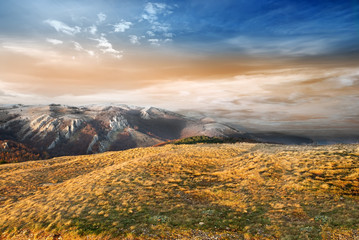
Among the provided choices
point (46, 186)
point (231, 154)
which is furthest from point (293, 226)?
point (46, 186)

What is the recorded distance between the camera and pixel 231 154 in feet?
144

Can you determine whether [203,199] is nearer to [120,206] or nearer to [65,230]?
[120,206]

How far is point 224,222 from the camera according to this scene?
16203mm

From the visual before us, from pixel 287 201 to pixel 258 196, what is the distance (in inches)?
112

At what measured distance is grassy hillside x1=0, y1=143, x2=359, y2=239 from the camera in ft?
49.0

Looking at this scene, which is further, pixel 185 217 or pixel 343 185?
pixel 343 185

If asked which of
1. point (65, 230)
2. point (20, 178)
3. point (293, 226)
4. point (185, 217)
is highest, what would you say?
point (293, 226)

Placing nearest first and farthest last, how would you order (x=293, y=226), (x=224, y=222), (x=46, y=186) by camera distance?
(x=293, y=226) < (x=224, y=222) < (x=46, y=186)

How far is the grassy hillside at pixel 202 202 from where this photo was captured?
1492cm

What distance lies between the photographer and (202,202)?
21234 millimetres

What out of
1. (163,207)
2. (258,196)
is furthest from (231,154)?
(163,207)

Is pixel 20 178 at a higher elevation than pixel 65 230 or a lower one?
lower

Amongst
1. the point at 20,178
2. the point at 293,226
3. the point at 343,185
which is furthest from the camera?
the point at 20,178

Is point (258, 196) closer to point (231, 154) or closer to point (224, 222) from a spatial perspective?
point (224, 222)
